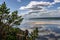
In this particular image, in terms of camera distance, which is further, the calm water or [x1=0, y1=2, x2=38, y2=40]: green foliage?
the calm water

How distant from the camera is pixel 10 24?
1020 centimetres

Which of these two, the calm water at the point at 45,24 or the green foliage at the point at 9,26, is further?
the calm water at the point at 45,24

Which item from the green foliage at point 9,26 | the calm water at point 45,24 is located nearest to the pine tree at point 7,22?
the green foliage at point 9,26

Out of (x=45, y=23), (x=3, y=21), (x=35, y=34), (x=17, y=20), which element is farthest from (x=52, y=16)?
(x=3, y=21)

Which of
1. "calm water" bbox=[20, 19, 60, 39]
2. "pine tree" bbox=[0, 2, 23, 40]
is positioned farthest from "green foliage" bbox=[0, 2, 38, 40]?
"calm water" bbox=[20, 19, 60, 39]

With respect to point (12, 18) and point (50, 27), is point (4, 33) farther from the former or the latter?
point (50, 27)

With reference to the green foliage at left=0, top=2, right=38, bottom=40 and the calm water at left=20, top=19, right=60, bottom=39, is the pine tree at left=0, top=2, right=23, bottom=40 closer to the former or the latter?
the green foliage at left=0, top=2, right=38, bottom=40

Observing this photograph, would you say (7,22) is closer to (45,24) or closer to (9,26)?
(9,26)

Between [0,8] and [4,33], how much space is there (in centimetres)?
147

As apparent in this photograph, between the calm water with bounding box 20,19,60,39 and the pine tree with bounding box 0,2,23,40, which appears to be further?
the calm water with bounding box 20,19,60,39

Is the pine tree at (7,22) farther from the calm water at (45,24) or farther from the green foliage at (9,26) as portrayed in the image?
the calm water at (45,24)

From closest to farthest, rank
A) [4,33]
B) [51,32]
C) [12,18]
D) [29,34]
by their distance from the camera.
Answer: [4,33] < [12,18] < [29,34] < [51,32]

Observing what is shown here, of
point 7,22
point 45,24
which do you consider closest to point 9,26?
point 7,22

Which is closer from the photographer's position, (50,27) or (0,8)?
(0,8)
